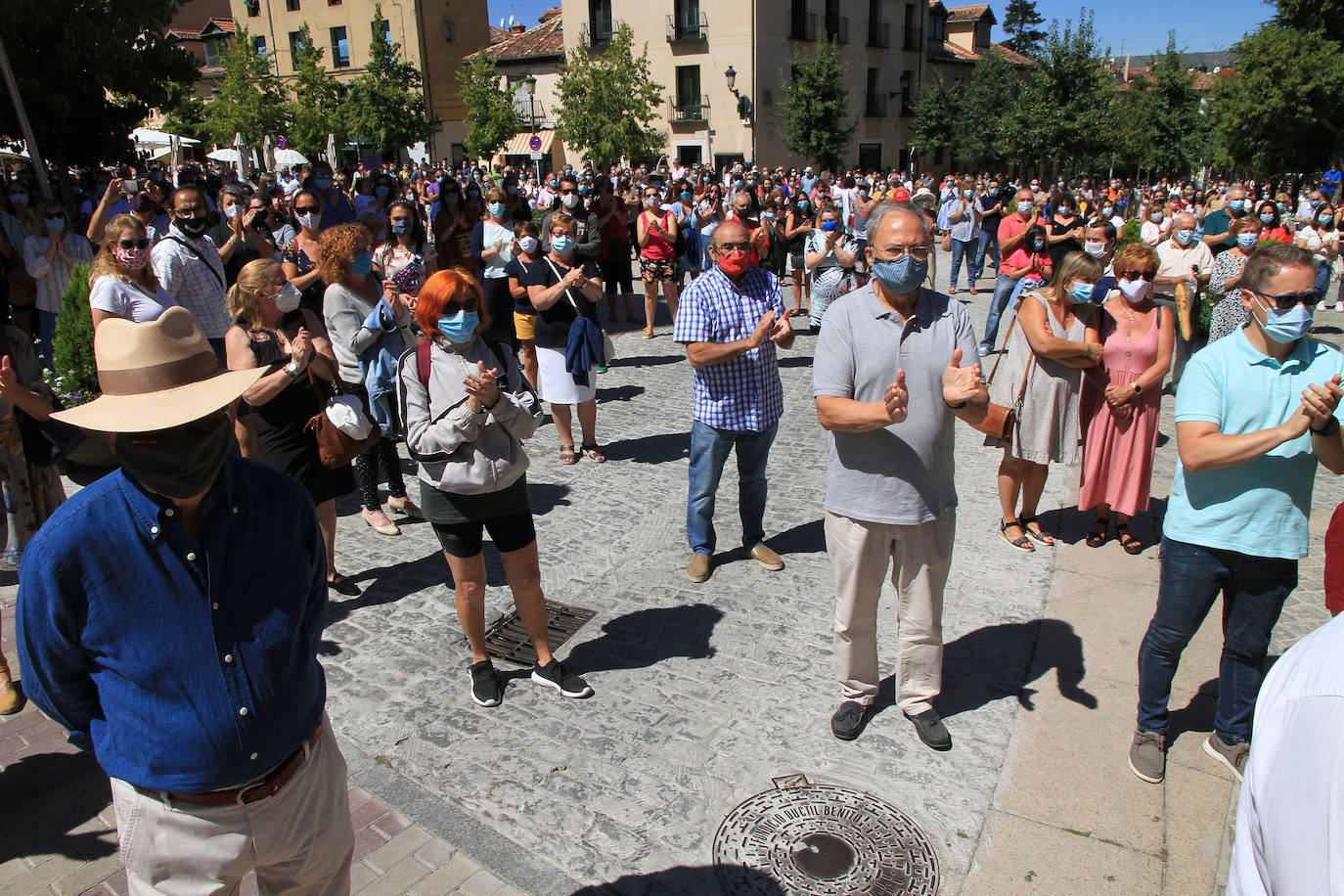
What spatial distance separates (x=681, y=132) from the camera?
41.1 metres

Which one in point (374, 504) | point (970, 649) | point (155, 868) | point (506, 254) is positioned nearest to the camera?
point (155, 868)

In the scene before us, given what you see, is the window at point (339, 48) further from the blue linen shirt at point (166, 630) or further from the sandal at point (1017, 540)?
the blue linen shirt at point (166, 630)

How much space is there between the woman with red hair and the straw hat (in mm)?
1547

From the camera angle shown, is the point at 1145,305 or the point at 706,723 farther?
the point at 1145,305

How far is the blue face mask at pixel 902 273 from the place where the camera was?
10.4 ft

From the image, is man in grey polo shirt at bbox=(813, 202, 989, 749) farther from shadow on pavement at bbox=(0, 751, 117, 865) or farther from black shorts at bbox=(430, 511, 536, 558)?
shadow on pavement at bbox=(0, 751, 117, 865)

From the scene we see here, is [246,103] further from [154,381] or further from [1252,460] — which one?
[1252,460]

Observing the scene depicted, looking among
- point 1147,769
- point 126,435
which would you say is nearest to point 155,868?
point 126,435

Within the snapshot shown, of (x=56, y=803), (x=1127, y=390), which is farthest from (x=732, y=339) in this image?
(x=56, y=803)

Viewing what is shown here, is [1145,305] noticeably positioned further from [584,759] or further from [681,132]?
[681,132]

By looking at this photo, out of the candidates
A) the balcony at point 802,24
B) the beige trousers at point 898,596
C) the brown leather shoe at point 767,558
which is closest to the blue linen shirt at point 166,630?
the beige trousers at point 898,596

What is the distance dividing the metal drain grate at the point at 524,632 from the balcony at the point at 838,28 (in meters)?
41.8

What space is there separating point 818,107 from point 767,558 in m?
35.9

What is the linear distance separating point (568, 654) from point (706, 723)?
0.90 meters
